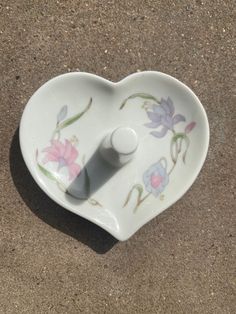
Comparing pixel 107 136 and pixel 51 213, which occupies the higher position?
pixel 107 136

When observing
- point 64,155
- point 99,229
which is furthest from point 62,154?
point 99,229

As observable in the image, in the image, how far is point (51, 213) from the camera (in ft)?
2.24

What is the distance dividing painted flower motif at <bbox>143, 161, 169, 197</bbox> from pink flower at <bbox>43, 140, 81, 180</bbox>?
0.29ft

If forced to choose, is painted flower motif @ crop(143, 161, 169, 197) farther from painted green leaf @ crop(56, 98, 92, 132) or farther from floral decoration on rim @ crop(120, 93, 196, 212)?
painted green leaf @ crop(56, 98, 92, 132)

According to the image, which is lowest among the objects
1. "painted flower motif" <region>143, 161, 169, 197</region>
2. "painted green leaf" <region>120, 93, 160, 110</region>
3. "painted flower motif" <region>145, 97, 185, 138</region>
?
"painted flower motif" <region>143, 161, 169, 197</region>

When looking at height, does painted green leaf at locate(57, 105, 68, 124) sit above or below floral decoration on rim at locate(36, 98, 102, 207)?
above

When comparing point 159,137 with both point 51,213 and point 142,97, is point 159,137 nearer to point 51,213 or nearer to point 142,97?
point 142,97

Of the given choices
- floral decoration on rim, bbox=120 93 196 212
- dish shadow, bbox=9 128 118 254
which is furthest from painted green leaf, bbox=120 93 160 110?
dish shadow, bbox=9 128 118 254

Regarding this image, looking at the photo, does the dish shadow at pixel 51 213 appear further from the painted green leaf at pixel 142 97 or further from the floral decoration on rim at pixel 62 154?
the painted green leaf at pixel 142 97

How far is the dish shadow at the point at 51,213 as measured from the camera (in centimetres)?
68

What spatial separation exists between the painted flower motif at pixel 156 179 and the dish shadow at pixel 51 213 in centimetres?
8

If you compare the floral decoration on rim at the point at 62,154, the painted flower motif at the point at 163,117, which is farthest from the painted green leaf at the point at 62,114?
the painted flower motif at the point at 163,117

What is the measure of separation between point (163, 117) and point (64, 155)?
0.14 m

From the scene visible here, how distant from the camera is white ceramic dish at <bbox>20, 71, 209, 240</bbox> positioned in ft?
2.16
